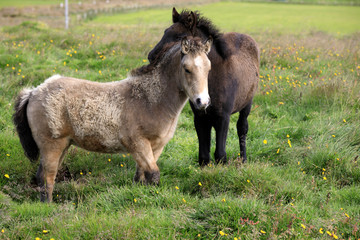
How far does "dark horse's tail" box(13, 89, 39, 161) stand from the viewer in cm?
470

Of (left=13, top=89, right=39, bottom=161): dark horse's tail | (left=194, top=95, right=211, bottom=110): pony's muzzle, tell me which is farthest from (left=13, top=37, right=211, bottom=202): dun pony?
(left=194, top=95, right=211, bottom=110): pony's muzzle

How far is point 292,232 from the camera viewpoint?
3.51 meters

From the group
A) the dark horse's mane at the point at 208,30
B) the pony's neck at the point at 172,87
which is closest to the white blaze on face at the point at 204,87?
the pony's neck at the point at 172,87

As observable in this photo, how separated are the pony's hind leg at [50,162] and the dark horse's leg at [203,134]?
1882 millimetres

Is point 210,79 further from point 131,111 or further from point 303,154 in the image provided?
point 303,154

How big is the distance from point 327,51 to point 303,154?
20.6 feet

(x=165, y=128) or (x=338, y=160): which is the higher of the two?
(x=165, y=128)

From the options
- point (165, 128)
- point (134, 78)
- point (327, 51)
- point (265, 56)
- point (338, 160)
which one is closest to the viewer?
point (165, 128)

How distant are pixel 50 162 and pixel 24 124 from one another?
2.04ft

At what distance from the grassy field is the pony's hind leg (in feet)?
0.69

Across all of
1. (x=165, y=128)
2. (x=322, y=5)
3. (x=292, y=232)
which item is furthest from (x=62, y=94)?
(x=322, y=5)

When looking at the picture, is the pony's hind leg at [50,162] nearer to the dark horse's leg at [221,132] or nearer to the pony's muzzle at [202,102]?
the pony's muzzle at [202,102]

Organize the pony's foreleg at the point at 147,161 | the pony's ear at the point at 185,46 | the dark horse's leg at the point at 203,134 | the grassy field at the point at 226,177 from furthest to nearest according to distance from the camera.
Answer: the dark horse's leg at the point at 203,134, the pony's foreleg at the point at 147,161, the pony's ear at the point at 185,46, the grassy field at the point at 226,177

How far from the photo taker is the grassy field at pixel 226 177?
366cm
